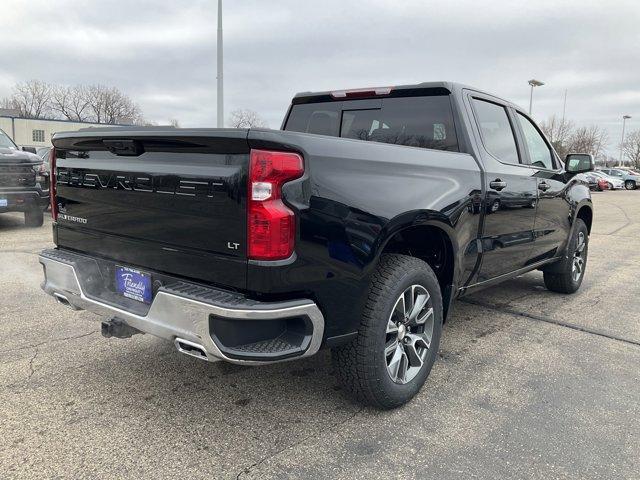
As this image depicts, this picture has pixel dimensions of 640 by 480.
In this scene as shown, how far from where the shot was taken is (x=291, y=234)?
2258 mm

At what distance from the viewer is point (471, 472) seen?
236 centimetres

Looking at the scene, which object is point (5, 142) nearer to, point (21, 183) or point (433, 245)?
point (21, 183)

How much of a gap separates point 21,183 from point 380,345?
8.38 metres

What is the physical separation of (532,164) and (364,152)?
2.51 metres

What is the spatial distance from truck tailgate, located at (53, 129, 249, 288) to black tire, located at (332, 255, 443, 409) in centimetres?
73

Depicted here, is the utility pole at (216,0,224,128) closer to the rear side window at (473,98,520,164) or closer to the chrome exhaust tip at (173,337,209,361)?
the rear side window at (473,98,520,164)

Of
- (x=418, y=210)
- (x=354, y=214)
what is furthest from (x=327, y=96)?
(x=354, y=214)

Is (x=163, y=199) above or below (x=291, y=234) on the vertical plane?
above

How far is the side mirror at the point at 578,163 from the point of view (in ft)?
16.4

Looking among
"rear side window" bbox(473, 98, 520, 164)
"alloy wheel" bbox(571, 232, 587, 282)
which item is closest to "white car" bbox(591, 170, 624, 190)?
"alloy wheel" bbox(571, 232, 587, 282)

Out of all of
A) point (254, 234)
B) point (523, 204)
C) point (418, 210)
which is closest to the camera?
point (254, 234)

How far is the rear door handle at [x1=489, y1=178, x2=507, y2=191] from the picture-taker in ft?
12.0

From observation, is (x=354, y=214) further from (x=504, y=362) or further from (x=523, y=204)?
(x=523, y=204)

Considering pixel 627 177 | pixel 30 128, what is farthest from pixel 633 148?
pixel 30 128
